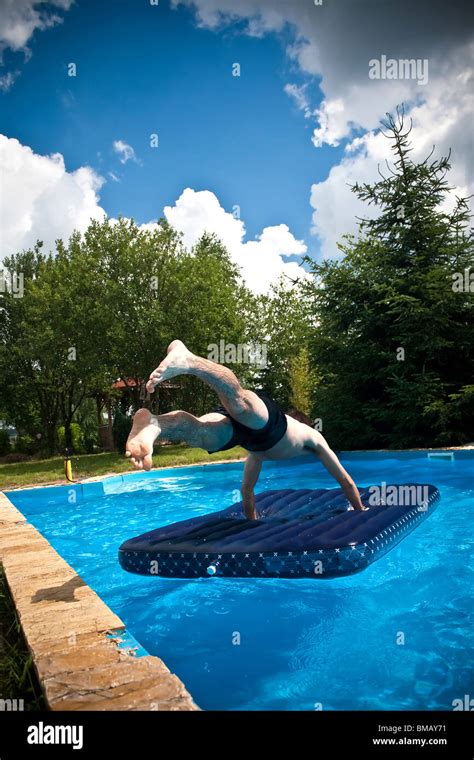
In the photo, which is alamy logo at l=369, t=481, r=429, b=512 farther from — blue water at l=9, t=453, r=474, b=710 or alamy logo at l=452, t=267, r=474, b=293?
alamy logo at l=452, t=267, r=474, b=293

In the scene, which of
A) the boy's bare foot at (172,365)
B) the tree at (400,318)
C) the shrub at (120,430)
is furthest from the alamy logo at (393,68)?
the shrub at (120,430)

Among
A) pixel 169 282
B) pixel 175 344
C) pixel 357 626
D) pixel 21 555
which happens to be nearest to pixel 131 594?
pixel 21 555

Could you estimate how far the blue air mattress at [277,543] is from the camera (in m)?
4.00

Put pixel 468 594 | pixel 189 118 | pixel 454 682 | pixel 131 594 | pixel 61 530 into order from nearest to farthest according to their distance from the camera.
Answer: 1. pixel 454 682
2. pixel 468 594
3. pixel 131 594
4. pixel 61 530
5. pixel 189 118

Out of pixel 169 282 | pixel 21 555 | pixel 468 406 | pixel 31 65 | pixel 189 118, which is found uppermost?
pixel 31 65

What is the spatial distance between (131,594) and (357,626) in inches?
94.3

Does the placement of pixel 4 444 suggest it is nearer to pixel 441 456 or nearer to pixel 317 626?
pixel 441 456

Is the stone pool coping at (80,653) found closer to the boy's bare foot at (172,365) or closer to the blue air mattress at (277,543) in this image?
the blue air mattress at (277,543)

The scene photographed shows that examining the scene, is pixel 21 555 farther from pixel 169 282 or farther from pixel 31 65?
pixel 169 282

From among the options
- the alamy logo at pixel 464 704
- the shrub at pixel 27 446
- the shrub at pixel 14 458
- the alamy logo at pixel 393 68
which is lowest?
the shrub at pixel 14 458

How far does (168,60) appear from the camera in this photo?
33.8 ft
